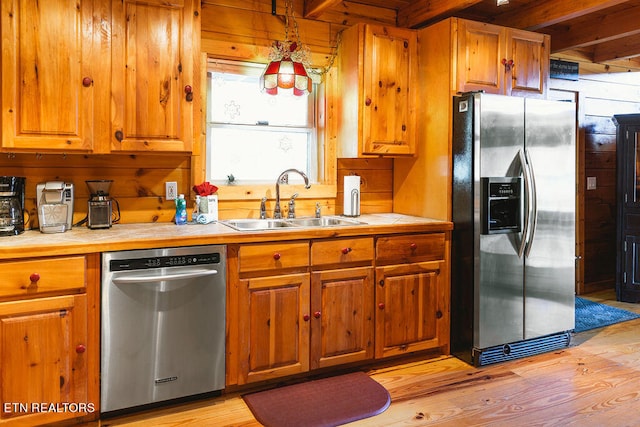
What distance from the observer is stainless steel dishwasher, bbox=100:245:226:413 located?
236 cm

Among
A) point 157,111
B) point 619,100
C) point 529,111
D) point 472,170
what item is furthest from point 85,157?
point 619,100

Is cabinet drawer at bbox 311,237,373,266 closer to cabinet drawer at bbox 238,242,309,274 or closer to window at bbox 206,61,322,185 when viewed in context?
cabinet drawer at bbox 238,242,309,274

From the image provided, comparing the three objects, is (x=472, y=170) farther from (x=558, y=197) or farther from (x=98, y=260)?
(x=98, y=260)

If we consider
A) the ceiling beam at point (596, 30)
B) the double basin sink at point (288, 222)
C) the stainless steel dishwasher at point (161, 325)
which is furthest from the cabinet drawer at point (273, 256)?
the ceiling beam at point (596, 30)

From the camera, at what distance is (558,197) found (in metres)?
3.36

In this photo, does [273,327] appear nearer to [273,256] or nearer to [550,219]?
[273,256]

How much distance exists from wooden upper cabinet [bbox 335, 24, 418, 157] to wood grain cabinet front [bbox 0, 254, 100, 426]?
73.8 inches

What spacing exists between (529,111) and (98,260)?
8.96 ft

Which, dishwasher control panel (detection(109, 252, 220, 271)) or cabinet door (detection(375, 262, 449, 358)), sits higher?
dishwasher control panel (detection(109, 252, 220, 271))

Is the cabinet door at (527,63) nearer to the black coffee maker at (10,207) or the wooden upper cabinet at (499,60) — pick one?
the wooden upper cabinet at (499,60)

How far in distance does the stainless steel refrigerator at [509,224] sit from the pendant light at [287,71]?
1.02m

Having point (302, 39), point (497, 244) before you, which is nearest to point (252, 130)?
point (302, 39)

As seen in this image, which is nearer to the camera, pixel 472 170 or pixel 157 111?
pixel 157 111

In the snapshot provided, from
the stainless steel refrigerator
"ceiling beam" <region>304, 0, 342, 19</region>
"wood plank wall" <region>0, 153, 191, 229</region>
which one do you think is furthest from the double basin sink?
"ceiling beam" <region>304, 0, 342, 19</region>
